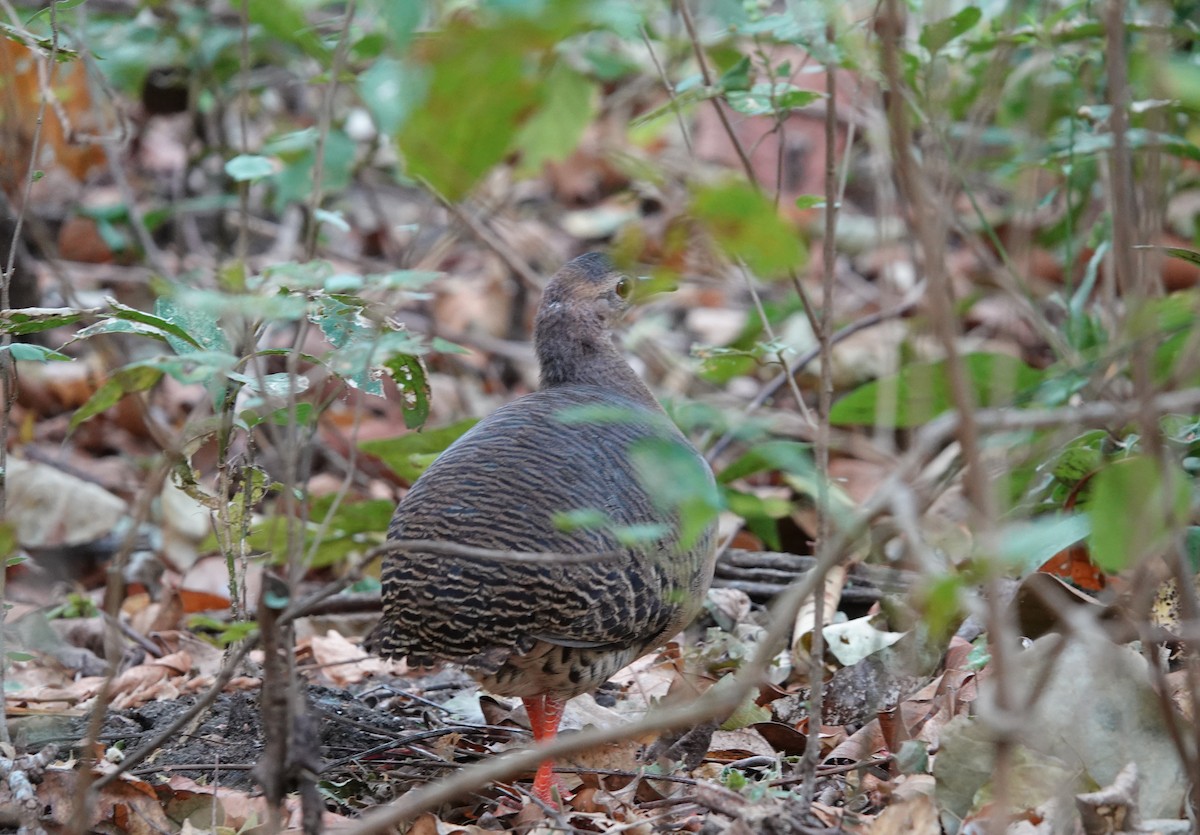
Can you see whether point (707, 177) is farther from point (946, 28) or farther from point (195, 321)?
point (946, 28)

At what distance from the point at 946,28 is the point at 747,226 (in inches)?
110

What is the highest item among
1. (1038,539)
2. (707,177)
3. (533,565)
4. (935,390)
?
(707,177)

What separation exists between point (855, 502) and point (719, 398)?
737 millimetres

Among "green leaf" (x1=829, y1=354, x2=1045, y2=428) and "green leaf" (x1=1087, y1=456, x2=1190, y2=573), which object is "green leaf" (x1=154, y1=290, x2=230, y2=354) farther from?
"green leaf" (x1=829, y1=354, x2=1045, y2=428)

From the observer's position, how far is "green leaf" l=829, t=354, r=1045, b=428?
5.10 metres

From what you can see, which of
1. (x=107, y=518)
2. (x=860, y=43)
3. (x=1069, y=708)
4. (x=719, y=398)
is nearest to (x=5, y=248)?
(x=107, y=518)

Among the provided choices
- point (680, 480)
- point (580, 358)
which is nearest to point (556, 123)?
point (680, 480)

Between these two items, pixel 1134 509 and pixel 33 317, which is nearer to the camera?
pixel 1134 509

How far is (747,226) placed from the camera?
183 cm

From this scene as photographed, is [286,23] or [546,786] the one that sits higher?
[286,23]

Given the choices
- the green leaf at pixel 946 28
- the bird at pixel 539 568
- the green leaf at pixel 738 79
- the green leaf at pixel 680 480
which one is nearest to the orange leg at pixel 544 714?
the bird at pixel 539 568

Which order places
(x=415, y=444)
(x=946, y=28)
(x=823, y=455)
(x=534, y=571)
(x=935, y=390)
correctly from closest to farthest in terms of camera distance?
1. (x=823, y=455)
2. (x=534, y=571)
3. (x=946, y=28)
4. (x=415, y=444)
5. (x=935, y=390)

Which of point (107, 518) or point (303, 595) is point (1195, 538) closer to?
point (303, 595)

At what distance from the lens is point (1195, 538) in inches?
130
